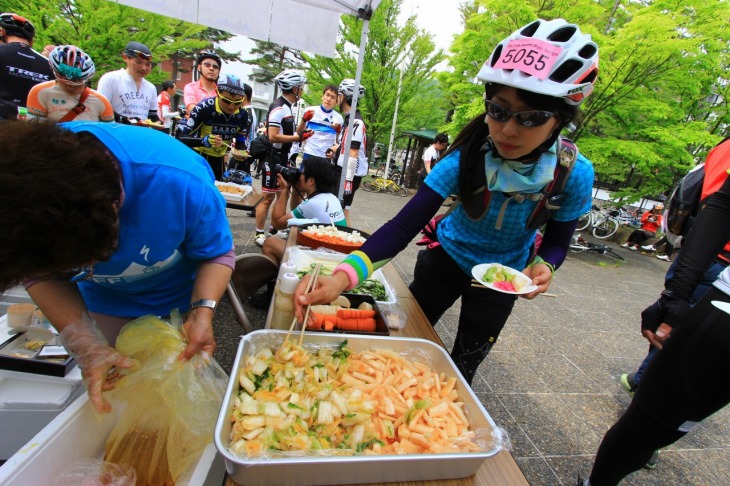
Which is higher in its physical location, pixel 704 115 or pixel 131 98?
pixel 704 115

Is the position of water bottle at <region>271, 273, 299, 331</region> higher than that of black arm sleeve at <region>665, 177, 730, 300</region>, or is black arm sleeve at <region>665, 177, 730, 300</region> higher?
black arm sleeve at <region>665, 177, 730, 300</region>

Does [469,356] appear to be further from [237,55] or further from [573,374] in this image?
[237,55]

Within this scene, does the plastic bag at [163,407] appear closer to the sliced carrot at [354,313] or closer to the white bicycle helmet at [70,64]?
the sliced carrot at [354,313]

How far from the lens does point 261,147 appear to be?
17.4 feet

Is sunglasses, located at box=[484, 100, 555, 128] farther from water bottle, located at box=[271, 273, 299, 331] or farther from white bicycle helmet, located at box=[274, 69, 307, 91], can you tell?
white bicycle helmet, located at box=[274, 69, 307, 91]

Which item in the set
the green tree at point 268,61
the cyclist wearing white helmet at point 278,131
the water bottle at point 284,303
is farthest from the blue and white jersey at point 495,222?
the green tree at point 268,61

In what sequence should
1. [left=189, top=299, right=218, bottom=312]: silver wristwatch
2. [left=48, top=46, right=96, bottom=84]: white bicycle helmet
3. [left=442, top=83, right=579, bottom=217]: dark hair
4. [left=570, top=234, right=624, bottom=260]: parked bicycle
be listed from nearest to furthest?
[left=189, top=299, right=218, bottom=312]: silver wristwatch
[left=442, top=83, right=579, bottom=217]: dark hair
[left=48, top=46, right=96, bottom=84]: white bicycle helmet
[left=570, top=234, right=624, bottom=260]: parked bicycle

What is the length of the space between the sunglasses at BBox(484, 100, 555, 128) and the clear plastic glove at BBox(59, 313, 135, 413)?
1655 millimetres

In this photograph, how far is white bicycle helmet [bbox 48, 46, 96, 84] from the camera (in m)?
3.43

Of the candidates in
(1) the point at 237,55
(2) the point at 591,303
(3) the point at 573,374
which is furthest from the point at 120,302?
(1) the point at 237,55

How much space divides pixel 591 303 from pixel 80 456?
666cm

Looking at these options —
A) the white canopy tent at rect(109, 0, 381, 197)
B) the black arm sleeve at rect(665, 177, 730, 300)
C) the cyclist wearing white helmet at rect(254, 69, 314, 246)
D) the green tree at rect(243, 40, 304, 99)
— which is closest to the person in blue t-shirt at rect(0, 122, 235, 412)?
the black arm sleeve at rect(665, 177, 730, 300)

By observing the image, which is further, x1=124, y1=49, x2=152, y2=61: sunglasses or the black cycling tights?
x1=124, y1=49, x2=152, y2=61: sunglasses

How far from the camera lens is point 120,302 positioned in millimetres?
1677
